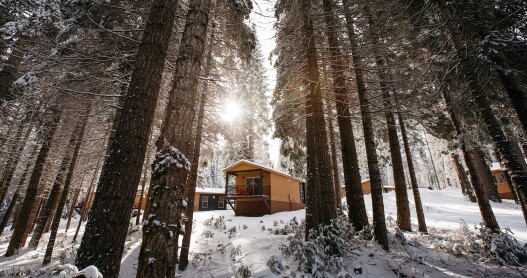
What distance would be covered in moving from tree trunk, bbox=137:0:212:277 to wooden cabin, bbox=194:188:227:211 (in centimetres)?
3346

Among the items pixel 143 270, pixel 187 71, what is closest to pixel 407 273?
pixel 143 270

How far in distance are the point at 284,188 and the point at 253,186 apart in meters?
3.47

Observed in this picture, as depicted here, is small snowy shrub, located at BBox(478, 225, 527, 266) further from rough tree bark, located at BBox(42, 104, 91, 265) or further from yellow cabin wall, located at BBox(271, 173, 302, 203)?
yellow cabin wall, located at BBox(271, 173, 302, 203)

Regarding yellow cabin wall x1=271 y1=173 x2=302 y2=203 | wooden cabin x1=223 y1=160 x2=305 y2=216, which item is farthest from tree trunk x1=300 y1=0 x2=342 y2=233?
yellow cabin wall x1=271 y1=173 x2=302 y2=203

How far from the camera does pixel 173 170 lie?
2547 mm

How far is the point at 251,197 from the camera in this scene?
747 inches

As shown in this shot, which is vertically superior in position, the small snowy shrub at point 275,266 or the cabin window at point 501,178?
the cabin window at point 501,178

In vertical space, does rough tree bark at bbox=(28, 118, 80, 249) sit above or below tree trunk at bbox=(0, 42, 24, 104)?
below

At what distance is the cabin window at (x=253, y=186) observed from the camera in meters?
20.2

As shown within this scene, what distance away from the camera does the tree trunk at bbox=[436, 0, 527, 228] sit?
4.61 meters

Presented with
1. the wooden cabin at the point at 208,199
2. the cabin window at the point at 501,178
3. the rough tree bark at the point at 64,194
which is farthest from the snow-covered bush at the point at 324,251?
the wooden cabin at the point at 208,199

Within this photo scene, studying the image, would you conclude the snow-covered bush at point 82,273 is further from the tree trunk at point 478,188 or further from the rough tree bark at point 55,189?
the rough tree bark at point 55,189

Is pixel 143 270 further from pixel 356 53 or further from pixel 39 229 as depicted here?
pixel 39 229

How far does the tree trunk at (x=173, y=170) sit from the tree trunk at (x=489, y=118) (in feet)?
17.4
